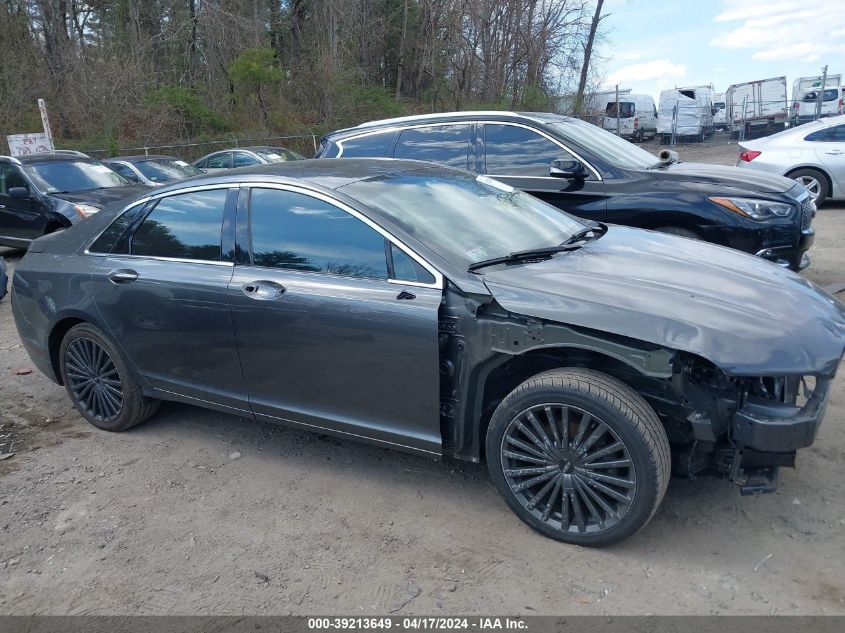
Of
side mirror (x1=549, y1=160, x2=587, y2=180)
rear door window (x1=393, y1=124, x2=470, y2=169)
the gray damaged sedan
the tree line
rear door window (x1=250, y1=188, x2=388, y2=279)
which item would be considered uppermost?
the tree line

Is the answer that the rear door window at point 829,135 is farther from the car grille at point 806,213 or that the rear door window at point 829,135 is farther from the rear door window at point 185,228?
the rear door window at point 185,228

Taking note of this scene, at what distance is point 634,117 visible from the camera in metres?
31.5

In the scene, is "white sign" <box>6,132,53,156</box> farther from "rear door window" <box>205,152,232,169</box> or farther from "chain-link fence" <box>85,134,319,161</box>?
"chain-link fence" <box>85,134,319,161</box>

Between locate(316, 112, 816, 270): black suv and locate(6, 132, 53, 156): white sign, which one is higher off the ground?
locate(6, 132, 53, 156): white sign

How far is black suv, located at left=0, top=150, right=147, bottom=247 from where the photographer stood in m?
9.88

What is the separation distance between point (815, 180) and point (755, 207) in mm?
7325

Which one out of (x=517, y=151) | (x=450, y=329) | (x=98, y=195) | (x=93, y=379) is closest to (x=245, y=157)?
(x=98, y=195)

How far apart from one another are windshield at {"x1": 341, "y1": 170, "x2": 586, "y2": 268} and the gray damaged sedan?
2 cm

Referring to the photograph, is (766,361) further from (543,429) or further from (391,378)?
(391,378)

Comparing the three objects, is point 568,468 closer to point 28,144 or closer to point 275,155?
point 275,155

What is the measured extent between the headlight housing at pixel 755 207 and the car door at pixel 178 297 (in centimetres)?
406

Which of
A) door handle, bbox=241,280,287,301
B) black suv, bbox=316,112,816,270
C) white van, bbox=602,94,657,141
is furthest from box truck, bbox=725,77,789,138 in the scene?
door handle, bbox=241,280,287,301

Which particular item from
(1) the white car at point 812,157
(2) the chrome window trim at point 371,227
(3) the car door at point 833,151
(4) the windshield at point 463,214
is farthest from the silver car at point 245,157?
(2) the chrome window trim at point 371,227

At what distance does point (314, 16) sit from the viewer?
108 feet
